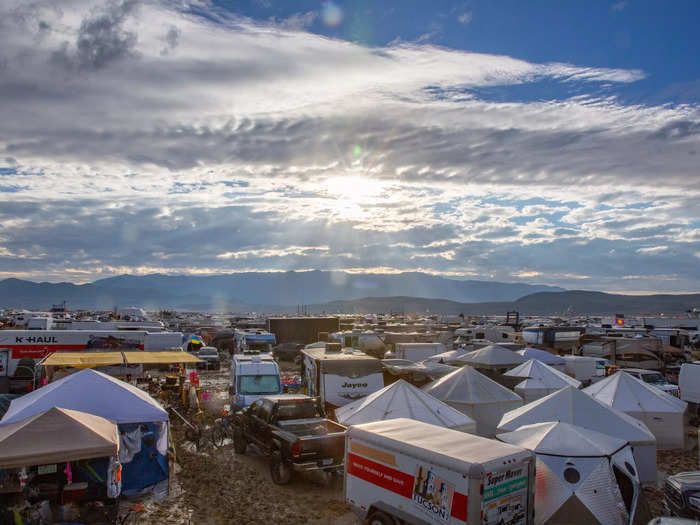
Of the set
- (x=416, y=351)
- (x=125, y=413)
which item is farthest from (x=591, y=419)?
(x=416, y=351)

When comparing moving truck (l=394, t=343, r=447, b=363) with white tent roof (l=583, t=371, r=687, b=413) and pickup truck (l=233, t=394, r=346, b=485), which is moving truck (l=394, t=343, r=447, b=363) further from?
pickup truck (l=233, t=394, r=346, b=485)

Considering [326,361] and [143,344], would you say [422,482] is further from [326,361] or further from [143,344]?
[143,344]

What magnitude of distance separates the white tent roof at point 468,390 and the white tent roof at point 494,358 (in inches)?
273

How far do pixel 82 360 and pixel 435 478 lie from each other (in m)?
14.3

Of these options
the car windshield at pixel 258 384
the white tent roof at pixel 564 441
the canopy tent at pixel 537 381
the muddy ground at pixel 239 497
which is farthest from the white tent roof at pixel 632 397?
the car windshield at pixel 258 384

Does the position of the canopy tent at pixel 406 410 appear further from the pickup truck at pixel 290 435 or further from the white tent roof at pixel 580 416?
the white tent roof at pixel 580 416

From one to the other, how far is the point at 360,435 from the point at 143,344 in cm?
2581

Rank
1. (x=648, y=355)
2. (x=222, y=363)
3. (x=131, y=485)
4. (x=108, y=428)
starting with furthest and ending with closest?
(x=222, y=363), (x=648, y=355), (x=131, y=485), (x=108, y=428)

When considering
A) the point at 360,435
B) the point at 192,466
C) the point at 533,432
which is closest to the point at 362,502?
the point at 360,435

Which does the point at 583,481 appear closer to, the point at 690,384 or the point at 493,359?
the point at 493,359

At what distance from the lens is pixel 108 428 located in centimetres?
1033

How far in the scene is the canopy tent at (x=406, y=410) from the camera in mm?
13173

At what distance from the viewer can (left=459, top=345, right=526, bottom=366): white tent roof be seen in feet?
78.3

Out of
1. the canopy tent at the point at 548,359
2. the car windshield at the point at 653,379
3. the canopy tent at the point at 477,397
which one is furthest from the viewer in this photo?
the canopy tent at the point at 548,359
